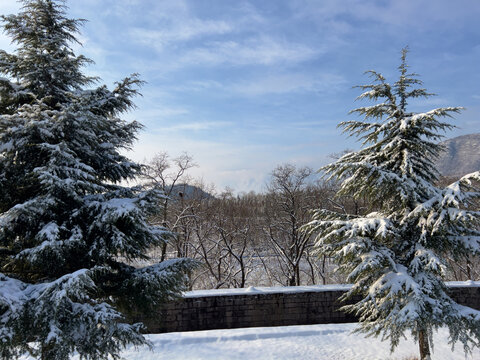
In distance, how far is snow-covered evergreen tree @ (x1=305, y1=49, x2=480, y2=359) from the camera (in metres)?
5.45

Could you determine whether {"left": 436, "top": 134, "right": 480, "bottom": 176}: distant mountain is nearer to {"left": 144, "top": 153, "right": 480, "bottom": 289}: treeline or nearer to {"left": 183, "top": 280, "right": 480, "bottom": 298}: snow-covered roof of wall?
{"left": 144, "top": 153, "right": 480, "bottom": 289}: treeline

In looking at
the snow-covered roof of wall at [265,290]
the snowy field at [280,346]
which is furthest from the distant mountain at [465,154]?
the snowy field at [280,346]

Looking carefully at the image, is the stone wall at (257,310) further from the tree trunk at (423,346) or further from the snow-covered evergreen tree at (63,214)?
the snow-covered evergreen tree at (63,214)

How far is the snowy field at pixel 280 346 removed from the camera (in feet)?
23.9

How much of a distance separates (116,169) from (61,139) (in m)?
1.12

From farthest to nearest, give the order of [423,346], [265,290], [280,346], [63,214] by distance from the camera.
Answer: [265,290] < [280,346] < [423,346] < [63,214]

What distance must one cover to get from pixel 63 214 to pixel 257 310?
21.7ft

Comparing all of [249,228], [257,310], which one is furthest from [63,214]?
[249,228]

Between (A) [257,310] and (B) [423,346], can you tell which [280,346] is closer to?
(A) [257,310]

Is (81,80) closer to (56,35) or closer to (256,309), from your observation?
(56,35)

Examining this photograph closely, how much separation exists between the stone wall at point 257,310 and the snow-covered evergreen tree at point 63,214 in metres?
4.48

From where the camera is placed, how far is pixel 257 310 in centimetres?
970

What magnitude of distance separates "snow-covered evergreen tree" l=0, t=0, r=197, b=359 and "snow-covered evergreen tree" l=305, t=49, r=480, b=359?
321cm

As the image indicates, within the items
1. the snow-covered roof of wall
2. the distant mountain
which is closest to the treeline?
the snow-covered roof of wall
